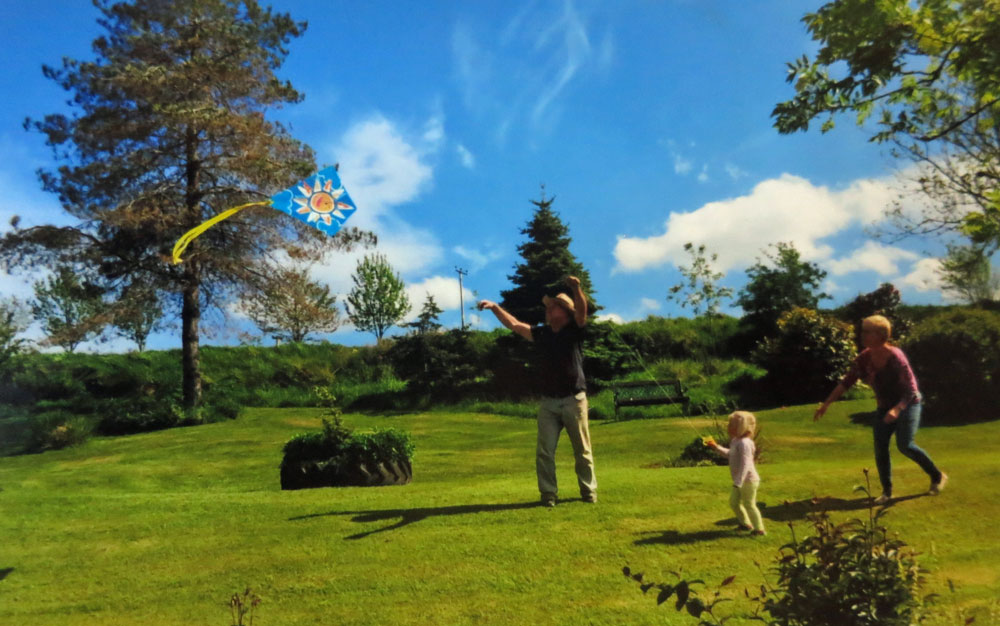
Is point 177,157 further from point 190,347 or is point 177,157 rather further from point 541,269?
point 541,269

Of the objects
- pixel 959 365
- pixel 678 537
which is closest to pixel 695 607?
pixel 678 537

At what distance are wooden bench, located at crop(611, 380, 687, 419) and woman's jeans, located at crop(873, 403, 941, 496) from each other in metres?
8.07

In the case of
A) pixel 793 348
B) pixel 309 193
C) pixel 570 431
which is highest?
pixel 309 193

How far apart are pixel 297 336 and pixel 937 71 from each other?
26956 millimetres

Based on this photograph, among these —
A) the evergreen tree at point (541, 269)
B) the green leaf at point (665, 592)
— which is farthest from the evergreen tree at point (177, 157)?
the green leaf at point (665, 592)

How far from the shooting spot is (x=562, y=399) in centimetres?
654

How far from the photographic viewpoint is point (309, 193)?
218 inches

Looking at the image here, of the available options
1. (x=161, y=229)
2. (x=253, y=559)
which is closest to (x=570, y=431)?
(x=253, y=559)

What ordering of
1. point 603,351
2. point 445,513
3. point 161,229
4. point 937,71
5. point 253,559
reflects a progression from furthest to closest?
point 603,351, point 161,229, point 445,513, point 937,71, point 253,559

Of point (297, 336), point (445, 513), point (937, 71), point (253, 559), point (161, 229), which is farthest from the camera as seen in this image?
point (297, 336)

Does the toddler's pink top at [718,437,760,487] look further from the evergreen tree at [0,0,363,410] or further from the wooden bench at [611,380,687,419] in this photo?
the evergreen tree at [0,0,363,410]

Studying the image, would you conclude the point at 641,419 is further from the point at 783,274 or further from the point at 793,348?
the point at 783,274

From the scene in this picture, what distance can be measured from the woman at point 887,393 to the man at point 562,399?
2095 millimetres

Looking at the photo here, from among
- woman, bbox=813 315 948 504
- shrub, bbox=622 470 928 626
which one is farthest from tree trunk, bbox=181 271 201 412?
shrub, bbox=622 470 928 626
